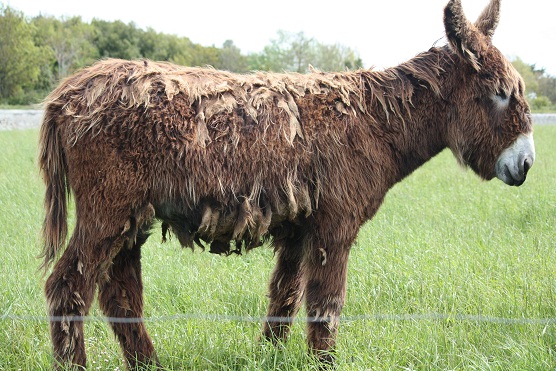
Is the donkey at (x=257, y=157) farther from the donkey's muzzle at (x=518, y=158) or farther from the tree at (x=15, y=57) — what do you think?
the tree at (x=15, y=57)

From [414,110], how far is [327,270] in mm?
1329

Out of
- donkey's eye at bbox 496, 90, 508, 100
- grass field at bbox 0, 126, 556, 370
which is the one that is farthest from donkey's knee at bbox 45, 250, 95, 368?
donkey's eye at bbox 496, 90, 508, 100

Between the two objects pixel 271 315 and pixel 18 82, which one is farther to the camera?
pixel 18 82

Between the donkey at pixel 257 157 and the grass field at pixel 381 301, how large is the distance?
1.04ft

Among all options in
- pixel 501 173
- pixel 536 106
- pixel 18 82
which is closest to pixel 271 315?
pixel 501 173

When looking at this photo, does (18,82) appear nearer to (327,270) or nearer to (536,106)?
(536,106)

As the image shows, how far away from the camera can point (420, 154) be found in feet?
13.9

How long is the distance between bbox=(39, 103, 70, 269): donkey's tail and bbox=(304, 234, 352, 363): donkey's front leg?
1651 mm

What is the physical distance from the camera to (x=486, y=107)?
4195mm

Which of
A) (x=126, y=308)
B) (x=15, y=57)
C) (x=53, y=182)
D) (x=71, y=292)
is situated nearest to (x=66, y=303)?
(x=71, y=292)

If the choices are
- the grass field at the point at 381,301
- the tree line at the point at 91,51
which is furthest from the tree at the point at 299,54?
the grass field at the point at 381,301

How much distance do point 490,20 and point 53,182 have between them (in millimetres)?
3309

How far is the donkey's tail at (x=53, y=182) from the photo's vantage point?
364cm

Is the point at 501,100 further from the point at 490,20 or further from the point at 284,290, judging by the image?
the point at 284,290
